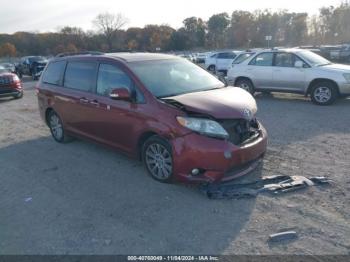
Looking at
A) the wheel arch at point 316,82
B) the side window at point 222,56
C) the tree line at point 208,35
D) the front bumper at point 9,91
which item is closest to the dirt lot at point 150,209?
the wheel arch at point 316,82

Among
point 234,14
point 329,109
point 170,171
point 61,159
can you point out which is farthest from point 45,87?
point 234,14

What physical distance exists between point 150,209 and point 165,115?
1253 mm

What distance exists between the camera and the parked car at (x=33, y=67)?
28.7m

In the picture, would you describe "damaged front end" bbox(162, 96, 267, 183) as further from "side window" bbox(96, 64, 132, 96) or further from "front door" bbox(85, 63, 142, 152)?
"side window" bbox(96, 64, 132, 96)

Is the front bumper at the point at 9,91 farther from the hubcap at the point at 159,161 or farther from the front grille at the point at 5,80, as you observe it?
the hubcap at the point at 159,161

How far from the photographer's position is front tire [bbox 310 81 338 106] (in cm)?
998

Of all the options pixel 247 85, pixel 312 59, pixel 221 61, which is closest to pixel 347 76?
pixel 312 59

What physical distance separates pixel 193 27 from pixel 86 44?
29651 millimetres

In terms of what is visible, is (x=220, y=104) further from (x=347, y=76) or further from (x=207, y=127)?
(x=347, y=76)

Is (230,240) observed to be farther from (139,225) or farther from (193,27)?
(193,27)

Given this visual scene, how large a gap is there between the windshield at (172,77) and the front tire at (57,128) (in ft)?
8.61

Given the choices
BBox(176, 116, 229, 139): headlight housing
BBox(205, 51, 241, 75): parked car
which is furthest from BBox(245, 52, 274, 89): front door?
BBox(205, 51, 241, 75): parked car

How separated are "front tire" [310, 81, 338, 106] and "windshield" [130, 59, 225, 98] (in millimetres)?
5421

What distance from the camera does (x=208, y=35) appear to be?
90500mm
